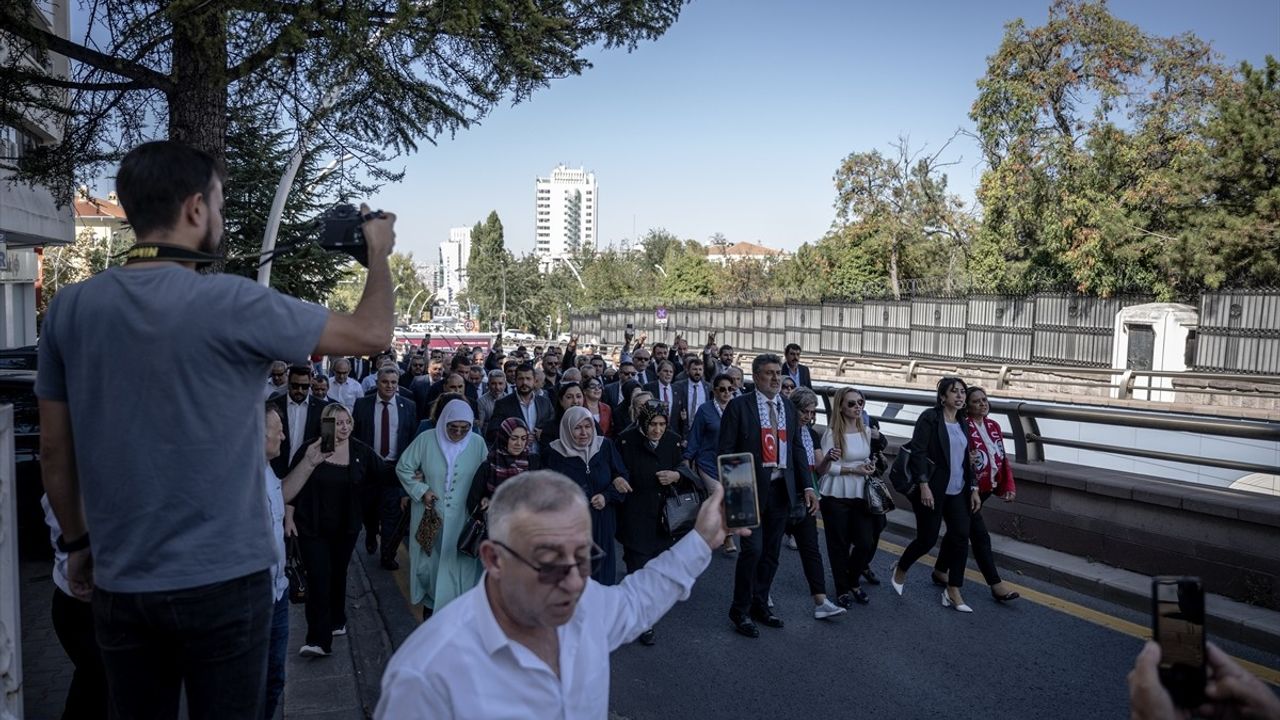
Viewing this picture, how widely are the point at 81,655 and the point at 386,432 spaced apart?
4.95 m

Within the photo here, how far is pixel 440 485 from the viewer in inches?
255

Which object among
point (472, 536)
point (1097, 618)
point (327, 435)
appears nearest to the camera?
point (327, 435)

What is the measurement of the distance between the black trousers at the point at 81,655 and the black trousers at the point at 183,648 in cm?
227

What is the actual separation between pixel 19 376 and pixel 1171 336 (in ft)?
78.8

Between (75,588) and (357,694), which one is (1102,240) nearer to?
(357,694)

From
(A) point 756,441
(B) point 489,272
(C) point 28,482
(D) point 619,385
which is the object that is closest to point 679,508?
(A) point 756,441

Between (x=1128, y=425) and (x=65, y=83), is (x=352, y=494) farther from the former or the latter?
(x=1128, y=425)

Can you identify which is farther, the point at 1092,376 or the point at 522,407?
the point at 1092,376

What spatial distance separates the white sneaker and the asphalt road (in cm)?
5

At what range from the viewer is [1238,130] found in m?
23.7

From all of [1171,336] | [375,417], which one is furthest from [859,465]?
[1171,336]

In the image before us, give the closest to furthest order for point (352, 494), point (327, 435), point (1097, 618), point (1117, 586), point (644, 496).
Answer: point (327, 435) < point (352, 494) < point (1097, 618) < point (1117, 586) < point (644, 496)

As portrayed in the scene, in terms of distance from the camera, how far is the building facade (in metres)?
9.40

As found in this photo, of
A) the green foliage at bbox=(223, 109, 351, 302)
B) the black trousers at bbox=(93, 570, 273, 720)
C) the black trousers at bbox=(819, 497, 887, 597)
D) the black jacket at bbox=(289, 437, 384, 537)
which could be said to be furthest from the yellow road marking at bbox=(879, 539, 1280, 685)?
the green foliage at bbox=(223, 109, 351, 302)
